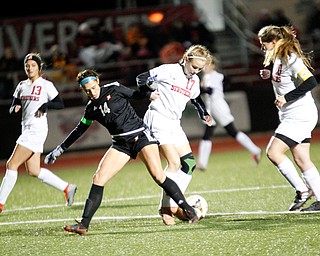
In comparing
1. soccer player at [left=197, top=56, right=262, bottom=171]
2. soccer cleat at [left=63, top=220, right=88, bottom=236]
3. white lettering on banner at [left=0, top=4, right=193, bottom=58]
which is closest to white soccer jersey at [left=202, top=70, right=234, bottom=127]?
soccer player at [left=197, top=56, right=262, bottom=171]

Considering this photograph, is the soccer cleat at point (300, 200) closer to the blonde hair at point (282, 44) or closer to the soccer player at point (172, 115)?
the soccer player at point (172, 115)

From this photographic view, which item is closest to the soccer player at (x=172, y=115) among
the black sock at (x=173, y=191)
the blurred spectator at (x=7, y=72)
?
the black sock at (x=173, y=191)

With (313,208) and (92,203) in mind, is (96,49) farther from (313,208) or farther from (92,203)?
(92,203)

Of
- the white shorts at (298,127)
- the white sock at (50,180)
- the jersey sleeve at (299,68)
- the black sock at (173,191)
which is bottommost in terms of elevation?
the white sock at (50,180)

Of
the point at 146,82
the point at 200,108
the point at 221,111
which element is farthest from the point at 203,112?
the point at 221,111

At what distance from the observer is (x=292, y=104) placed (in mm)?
8953

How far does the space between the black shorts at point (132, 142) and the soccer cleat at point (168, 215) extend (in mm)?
809

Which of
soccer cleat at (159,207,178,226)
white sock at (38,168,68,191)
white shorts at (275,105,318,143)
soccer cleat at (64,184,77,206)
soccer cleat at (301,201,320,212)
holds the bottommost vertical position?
soccer cleat at (64,184,77,206)

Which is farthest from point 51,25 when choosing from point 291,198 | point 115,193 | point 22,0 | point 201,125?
point 291,198

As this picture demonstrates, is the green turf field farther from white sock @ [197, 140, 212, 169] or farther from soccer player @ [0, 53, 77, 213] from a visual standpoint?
soccer player @ [0, 53, 77, 213]

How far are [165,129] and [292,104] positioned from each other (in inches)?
59.2

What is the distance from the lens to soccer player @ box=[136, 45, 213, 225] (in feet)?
28.9

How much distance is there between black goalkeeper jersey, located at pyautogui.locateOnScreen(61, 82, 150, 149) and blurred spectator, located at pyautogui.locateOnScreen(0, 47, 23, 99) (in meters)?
10.9

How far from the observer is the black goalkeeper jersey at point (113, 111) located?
8.27 meters
